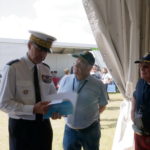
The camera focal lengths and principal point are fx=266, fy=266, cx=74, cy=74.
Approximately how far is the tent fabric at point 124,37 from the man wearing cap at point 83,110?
396 millimetres

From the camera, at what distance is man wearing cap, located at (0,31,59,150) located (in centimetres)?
149

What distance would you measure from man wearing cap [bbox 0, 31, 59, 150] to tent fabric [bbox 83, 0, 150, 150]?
2.94 ft

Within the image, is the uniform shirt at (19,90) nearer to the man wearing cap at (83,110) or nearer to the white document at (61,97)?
the white document at (61,97)

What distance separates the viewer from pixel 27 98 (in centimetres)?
156

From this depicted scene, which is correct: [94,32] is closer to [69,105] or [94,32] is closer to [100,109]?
[100,109]

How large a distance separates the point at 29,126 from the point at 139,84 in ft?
3.21

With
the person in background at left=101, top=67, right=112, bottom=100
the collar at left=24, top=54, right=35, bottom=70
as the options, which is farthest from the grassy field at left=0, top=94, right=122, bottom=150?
the person in background at left=101, top=67, right=112, bottom=100

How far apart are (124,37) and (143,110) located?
76cm

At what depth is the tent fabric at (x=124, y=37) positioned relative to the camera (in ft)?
7.84

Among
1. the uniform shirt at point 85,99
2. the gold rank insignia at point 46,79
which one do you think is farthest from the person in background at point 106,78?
the gold rank insignia at point 46,79

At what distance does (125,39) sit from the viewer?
2.45 m

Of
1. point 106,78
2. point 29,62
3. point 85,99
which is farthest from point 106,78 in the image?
point 29,62

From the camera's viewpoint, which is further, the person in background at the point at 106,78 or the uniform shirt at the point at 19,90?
the person in background at the point at 106,78

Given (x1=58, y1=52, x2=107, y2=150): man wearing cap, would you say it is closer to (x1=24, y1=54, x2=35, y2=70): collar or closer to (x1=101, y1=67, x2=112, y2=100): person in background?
(x1=24, y1=54, x2=35, y2=70): collar
